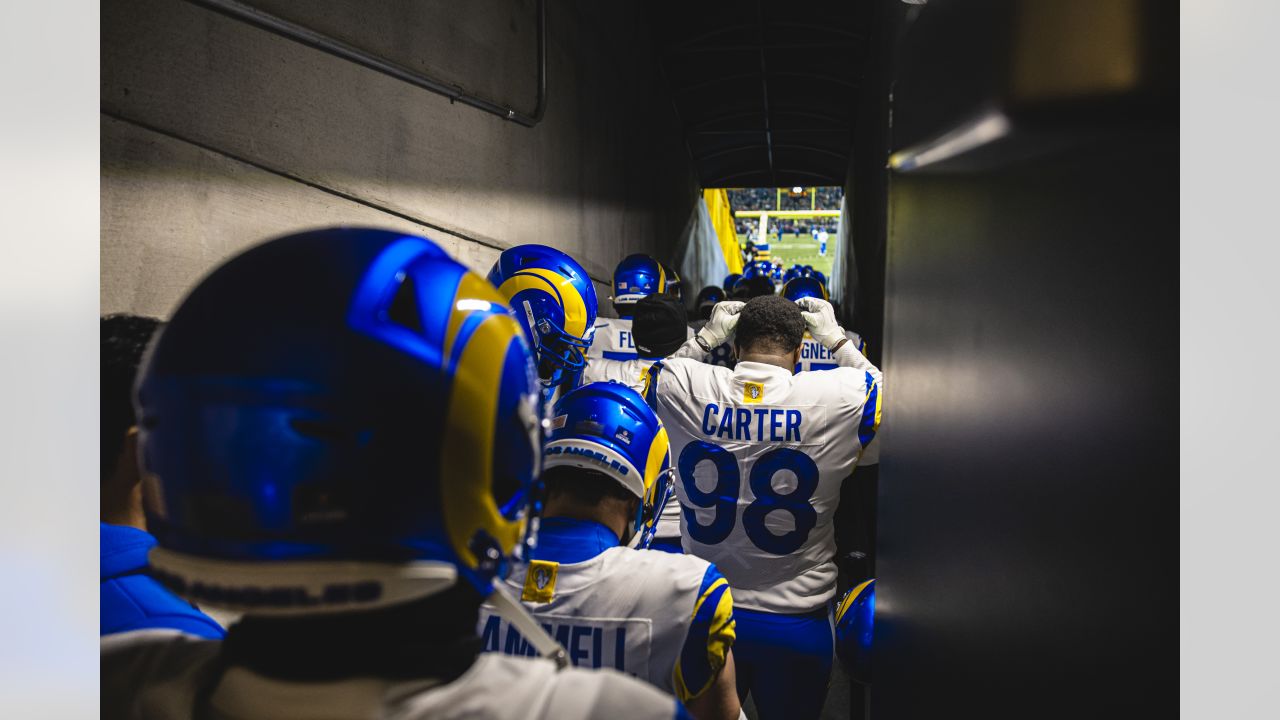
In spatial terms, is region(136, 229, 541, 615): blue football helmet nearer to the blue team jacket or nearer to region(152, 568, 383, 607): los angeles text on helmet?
region(152, 568, 383, 607): los angeles text on helmet

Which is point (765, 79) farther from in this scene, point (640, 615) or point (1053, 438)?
point (1053, 438)

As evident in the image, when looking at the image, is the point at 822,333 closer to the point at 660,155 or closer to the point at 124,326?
the point at 124,326

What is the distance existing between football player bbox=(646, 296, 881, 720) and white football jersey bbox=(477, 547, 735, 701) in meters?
1.53

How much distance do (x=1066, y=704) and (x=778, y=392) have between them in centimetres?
235

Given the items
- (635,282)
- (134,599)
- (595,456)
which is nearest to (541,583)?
(595,456)

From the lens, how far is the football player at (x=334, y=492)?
2.74 feet

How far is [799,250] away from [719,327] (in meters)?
39.5

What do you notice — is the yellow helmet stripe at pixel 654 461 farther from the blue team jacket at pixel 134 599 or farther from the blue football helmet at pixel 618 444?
the blue team jacket at pixel 134 599

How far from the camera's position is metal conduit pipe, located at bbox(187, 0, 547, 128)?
309 cm

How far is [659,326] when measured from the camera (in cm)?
495

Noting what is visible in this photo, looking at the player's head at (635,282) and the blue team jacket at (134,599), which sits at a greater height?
the player's head at (635,282)

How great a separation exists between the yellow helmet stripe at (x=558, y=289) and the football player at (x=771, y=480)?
2.89 ft

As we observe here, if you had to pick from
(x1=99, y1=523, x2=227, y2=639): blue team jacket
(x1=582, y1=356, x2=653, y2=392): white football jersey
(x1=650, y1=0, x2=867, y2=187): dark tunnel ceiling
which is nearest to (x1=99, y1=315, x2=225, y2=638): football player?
(x1=99, y1=523, x2=227, y2=639): blue team jacket

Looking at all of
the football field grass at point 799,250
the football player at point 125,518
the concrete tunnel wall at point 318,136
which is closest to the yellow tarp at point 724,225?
the football field grass at point 799,250
